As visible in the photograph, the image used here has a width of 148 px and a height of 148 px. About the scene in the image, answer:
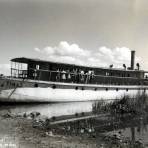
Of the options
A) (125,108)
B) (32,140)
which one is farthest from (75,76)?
(32,140)

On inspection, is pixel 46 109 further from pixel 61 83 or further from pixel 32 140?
pixel 32 140

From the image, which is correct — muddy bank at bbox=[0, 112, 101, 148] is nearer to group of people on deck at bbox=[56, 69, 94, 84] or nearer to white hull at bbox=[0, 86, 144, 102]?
white hull at bbox=[0, 86, 144, 102]

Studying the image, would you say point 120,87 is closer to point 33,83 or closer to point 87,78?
point 87,78

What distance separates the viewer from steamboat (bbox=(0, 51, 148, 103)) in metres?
29.5

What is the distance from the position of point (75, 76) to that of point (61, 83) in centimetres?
412

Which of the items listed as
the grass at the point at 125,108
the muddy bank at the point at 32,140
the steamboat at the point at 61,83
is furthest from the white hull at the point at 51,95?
the muddy bank at the point at 32,140

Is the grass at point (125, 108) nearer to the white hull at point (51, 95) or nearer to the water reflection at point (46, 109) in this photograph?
the water reflection at point (46, 109)

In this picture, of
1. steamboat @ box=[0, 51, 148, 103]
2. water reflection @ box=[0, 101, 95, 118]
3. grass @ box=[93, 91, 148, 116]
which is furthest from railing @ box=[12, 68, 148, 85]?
grass @ box=[93, 91, 148, 116]

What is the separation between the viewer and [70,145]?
1076cm

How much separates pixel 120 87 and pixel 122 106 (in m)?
16.6

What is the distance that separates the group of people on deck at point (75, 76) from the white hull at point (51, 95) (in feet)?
5.63

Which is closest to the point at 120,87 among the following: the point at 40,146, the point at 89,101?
the point at 89,101

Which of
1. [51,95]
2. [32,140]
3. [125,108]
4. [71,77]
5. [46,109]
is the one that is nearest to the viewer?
[32,140]

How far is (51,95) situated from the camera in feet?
108
